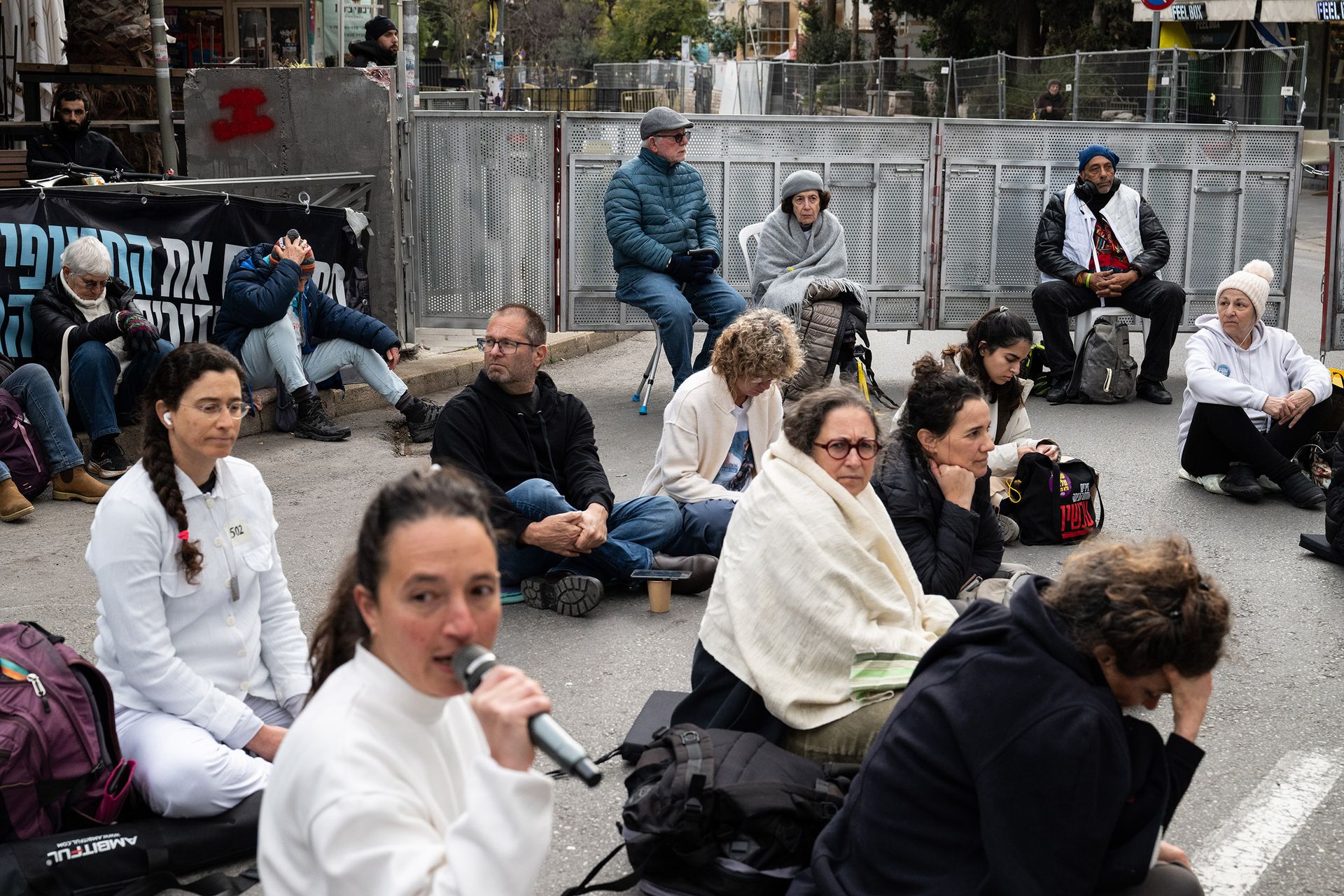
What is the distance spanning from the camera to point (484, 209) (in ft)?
34.6

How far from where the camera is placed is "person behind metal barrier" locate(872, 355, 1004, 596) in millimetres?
5039

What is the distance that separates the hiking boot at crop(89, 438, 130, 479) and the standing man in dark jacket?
2.68 m

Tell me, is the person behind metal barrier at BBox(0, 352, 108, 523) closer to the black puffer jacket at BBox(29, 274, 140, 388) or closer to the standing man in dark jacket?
the black puffer jacket at BBox(29, 274, 140, 388)

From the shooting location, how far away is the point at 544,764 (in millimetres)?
4594

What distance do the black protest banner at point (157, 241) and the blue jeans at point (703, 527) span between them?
3.89 metres

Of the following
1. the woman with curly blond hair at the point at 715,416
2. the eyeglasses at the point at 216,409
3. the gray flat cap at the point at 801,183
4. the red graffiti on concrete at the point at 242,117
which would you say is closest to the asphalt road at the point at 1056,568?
the woman with curly blond hair at the point at 715,416

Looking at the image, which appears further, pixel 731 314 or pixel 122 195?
pixel 731 314

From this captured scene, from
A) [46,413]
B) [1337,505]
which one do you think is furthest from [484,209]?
[1337,505]

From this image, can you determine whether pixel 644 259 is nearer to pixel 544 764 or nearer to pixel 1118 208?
pixel 1118 208

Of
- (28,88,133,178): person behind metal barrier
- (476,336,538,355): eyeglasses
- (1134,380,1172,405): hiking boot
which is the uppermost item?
(28,88,133,178): person behind metal barrier

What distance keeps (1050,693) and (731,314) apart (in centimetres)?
715

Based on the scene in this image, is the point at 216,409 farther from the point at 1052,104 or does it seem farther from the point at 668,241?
the point at 1052,104

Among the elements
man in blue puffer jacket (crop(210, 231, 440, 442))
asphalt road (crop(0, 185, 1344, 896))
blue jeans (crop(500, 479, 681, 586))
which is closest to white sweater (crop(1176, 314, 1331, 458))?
asphalt road (crop(0, 185, 1344, 896))

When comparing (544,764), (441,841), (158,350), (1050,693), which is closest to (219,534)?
(544,764)
